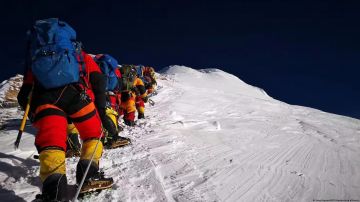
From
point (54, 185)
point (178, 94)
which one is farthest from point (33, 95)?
point (178, 94)

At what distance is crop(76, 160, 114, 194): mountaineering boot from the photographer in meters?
3.11

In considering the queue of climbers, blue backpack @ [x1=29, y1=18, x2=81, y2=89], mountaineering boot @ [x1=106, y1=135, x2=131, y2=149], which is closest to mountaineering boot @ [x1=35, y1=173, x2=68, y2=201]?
the queue of climbers

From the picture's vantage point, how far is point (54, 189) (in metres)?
2.65

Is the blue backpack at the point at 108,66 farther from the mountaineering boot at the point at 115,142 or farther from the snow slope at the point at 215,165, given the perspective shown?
the snow slope at the point at 215,165

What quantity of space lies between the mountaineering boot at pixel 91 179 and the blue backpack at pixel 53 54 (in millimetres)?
850

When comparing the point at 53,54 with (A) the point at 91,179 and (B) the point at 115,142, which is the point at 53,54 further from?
(B) the point at 115,142

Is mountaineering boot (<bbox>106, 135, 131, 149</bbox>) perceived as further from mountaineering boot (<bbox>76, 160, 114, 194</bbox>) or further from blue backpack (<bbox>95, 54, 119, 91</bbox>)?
mountaineering boot (<bbox>76, 160, 114, 194</bbox>)

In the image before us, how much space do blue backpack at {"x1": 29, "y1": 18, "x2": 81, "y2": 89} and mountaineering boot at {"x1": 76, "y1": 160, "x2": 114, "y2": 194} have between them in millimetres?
850

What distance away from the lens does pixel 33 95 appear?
3094mm

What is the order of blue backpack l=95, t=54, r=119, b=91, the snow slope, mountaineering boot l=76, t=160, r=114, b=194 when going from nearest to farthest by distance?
mountaineering boot l=76, t=160, r=114, b=194 → the snow slope → blue backpack l=95, t=54, r=119, b=91

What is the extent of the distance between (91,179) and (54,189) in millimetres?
524

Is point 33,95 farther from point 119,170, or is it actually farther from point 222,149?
point 222,149

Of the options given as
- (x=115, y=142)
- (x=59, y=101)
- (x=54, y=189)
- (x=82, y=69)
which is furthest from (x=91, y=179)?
(x=115, y=142)

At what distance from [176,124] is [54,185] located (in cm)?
485
